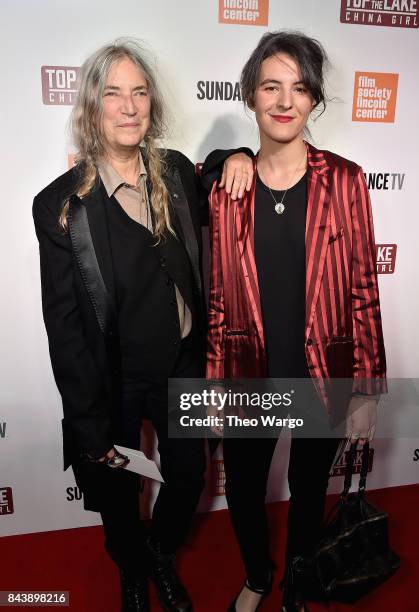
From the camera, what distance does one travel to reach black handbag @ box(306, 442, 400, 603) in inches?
65.5

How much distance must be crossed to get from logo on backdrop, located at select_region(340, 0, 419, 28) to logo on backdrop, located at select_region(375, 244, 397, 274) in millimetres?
914

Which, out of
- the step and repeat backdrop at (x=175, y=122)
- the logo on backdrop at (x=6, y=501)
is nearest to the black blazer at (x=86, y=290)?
the step and repeat backdrop at (x=175, y=122)

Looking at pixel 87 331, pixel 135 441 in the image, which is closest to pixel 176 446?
pixel 135 441

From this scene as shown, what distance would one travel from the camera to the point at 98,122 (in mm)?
1534

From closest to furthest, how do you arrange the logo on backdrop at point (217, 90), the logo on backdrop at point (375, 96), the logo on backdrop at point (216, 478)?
the logo on backdrop at point (217, 90)
the logo on backdrop at point (375, 96)
the logo on backdrop at point (216, 478)

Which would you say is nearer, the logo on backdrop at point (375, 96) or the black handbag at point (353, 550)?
the black handbag at point (353, 550)

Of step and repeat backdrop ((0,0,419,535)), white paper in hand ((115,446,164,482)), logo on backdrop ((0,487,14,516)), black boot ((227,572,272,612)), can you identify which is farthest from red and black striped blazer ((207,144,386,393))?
logo on backdrop ((0,487,14,516))

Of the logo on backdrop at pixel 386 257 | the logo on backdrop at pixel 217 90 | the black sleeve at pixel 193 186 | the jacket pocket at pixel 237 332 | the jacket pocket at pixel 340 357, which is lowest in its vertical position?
the jacket pocket at pixel 340 357

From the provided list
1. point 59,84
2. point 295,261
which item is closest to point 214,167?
point 295,261

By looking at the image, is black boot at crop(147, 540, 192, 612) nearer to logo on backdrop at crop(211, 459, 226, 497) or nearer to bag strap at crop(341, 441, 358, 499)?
logo on backdrop at crop(211, 459, 226, 497)

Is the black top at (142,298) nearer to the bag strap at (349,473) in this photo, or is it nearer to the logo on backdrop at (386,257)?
the bag strap at (349,473)

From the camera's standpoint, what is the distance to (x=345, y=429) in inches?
66.8

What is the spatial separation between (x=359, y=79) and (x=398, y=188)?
498 mm

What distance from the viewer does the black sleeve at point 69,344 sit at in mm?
1538
